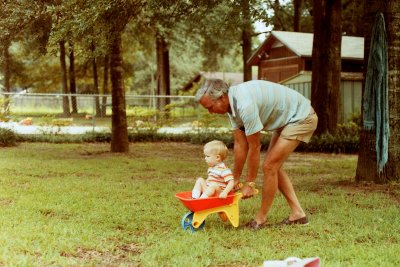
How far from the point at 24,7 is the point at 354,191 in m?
5.69

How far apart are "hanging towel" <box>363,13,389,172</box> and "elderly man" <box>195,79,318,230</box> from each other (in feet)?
9.87

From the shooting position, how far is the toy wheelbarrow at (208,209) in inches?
217

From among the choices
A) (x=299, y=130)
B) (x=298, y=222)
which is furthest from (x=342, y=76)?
(x=299, y=130)

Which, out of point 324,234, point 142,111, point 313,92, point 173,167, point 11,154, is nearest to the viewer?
point 324,234

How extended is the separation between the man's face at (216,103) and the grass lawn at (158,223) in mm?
1218

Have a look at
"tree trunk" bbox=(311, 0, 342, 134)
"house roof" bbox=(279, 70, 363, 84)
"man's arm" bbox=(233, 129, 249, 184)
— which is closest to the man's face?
"man's arm" bbox=(233, 129, 249, 184)

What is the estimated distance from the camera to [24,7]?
8.79 meters

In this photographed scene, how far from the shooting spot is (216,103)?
5.31m

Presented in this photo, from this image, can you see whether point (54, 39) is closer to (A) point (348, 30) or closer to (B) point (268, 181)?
(B) point (268, 181)

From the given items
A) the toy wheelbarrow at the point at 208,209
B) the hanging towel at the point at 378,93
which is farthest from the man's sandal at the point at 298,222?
the hanging towel at the point at 378,93

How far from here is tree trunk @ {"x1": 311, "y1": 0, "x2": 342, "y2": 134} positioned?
15.7m

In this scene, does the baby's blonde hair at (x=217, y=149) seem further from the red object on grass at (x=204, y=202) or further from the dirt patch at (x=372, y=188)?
the dirt patch at (x=372, y=188)

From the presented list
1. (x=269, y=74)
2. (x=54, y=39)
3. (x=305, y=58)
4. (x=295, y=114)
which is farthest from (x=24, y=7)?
(x=269, y=74)

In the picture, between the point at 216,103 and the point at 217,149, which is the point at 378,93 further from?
the point at 216,103
